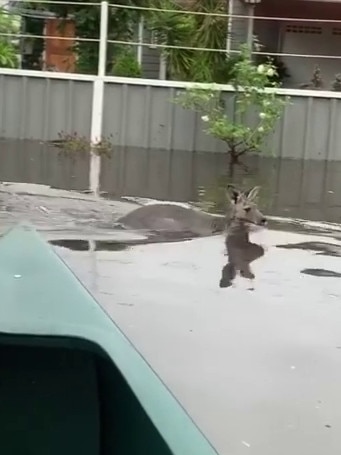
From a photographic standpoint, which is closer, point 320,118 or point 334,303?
point 334,303

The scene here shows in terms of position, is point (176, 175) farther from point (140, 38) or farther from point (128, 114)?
point (140, 38)

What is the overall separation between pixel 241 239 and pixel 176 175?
3.85 meters

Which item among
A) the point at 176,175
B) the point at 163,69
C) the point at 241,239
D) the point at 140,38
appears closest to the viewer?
the point at 241,239

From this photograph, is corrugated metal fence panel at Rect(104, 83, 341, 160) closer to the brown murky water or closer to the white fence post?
the white fence post

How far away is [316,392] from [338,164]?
8.91 m

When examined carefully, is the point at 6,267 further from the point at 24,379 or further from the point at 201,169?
the point at 201,169

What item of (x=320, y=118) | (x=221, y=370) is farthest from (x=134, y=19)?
(x=221, y=370)

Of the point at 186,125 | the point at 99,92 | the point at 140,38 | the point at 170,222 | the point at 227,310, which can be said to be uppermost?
the point at 140,38

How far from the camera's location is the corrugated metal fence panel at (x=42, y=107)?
43.3 ft

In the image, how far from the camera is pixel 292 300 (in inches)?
215

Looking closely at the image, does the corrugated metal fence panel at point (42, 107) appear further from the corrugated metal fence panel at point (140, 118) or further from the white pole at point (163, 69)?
the white pole at point (163, 69)

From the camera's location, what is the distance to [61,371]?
204 cm

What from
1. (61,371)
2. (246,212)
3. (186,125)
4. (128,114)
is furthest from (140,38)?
(61,371)

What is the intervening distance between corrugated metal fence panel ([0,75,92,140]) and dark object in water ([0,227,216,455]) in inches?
438
